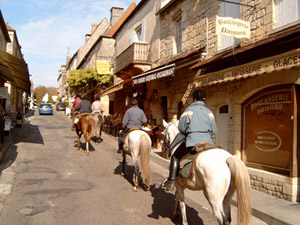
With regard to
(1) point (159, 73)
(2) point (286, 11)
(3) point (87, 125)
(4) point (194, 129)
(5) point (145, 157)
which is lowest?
(5) point (145, 157)

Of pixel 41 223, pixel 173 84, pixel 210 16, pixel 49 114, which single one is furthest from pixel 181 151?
pixel 49 114

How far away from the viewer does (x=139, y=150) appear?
21.6 feet

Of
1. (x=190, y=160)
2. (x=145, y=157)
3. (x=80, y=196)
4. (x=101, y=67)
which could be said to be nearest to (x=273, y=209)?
(x=190, y=160)

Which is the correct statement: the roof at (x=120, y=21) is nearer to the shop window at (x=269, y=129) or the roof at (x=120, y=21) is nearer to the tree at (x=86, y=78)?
the tree at (x=86, y=78)

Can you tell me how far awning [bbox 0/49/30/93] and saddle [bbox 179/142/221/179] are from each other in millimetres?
7219

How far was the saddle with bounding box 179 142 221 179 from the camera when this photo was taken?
4074 mm

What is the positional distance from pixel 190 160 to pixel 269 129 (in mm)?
3872

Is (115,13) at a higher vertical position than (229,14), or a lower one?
higher

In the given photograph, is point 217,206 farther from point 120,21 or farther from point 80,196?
point 120,21

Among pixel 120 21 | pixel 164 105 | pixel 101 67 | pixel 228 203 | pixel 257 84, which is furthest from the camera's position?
pixel 120 21

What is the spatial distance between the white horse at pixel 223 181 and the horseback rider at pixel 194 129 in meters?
0.36

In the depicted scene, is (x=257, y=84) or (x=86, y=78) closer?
(x=257, y=84)

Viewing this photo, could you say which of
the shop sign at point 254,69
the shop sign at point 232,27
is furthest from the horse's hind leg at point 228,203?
the shop sign at point 232,27

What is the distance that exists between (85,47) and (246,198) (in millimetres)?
45594
